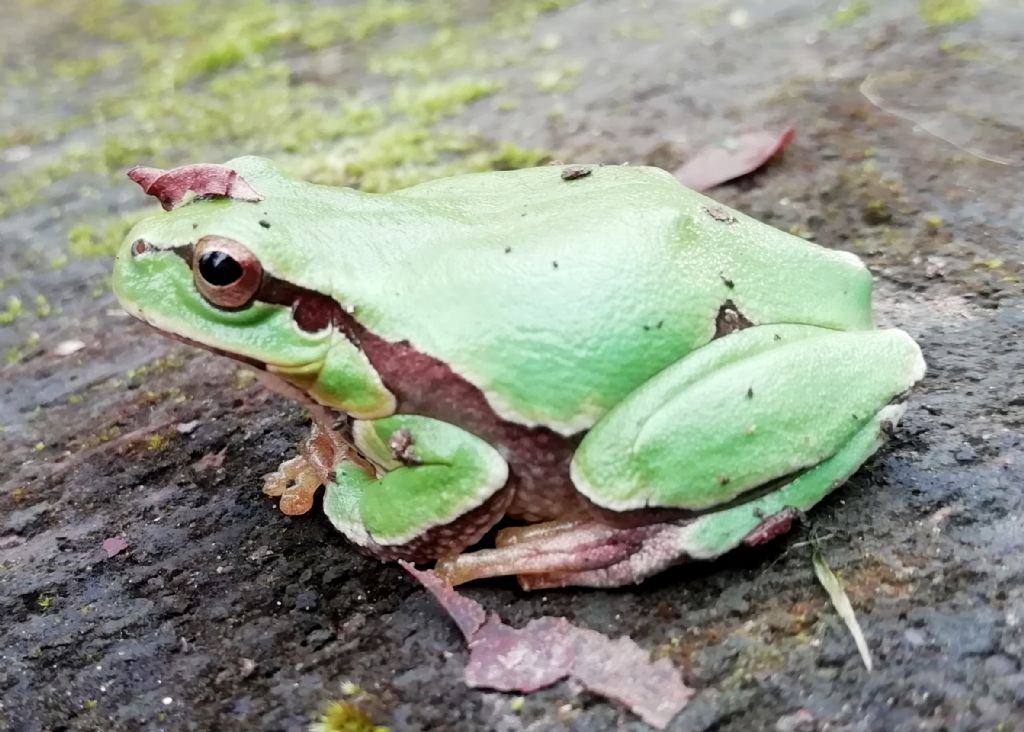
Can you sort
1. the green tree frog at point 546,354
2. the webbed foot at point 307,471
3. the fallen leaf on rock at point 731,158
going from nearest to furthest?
the green tree frog at point 546,354 → the webbed foot at point 307,471 → the fallen leaf on rock at point 731,158

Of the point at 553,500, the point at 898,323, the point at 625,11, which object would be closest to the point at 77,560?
the point at 553,500

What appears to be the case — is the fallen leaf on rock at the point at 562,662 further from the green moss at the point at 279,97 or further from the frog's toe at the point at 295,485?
the green moss at the point at 279,97

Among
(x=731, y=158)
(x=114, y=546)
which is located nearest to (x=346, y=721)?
(x=114, y=546)

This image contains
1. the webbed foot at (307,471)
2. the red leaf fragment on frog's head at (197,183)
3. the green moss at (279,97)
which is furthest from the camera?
the green moss at (279,97)

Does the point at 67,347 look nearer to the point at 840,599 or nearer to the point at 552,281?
the point at 552,281

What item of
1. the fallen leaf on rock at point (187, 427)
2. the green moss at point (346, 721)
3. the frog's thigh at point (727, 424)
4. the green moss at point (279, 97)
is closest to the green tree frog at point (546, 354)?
the frog's thigh at point (727, 424)

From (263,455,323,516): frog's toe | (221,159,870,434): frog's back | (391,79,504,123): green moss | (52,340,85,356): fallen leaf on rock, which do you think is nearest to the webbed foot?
(263,455,323,516): frog's toe

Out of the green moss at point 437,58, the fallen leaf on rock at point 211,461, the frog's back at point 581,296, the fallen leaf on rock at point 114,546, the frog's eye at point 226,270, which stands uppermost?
the frog's eye at point 226,270
